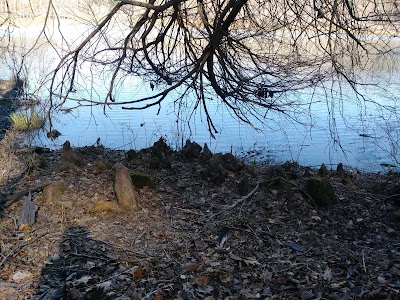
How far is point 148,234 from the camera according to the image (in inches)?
168

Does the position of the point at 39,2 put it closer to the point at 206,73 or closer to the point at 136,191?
the point at 206,73

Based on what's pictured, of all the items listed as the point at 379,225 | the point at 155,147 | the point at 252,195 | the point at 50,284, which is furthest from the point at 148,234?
the point at 155,147

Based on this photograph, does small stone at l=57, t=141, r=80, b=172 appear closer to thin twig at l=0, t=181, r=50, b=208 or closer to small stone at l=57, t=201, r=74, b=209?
thin twig at l=0, t=181, r=50, b=208

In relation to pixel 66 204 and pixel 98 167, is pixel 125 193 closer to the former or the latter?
pixel 66 204

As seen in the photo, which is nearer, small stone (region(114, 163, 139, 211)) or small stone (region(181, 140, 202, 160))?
small stone (region(114, 163, 139, 211))

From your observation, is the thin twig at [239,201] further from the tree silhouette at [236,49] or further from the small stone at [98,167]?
the small stone at [98,167]

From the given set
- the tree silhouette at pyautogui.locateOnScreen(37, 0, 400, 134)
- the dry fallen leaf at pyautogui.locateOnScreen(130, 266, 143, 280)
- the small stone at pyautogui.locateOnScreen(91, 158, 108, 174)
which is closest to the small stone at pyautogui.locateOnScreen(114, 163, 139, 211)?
the small stone at pyautogui.locateOnScreen(91, 158, 108, 174)

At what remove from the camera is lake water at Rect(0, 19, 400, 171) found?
887 centimetres

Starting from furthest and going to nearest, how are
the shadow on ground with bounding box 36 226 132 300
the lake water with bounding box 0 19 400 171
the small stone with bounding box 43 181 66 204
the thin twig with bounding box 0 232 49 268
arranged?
the lake water with bounding box 0 19 400 171 < the small stone with bounding box 43 181 66 204 < the thin twig with bounding box 0 232 49 268 < the shadow on ground with bounding box 36 226 132 300

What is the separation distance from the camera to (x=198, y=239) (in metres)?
4.21

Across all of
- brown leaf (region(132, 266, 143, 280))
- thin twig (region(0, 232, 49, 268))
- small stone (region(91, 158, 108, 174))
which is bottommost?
brown leaf (region(132, 266, 143, 280))

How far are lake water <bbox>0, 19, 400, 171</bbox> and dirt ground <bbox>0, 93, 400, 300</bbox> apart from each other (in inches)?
125

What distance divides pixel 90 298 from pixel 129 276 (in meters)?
0.43

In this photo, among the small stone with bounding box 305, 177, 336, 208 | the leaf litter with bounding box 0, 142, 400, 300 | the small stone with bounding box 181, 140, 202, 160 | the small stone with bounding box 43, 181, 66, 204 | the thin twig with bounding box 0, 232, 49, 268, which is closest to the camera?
the leaf litter with bounding box 0, 142, 400, 300
